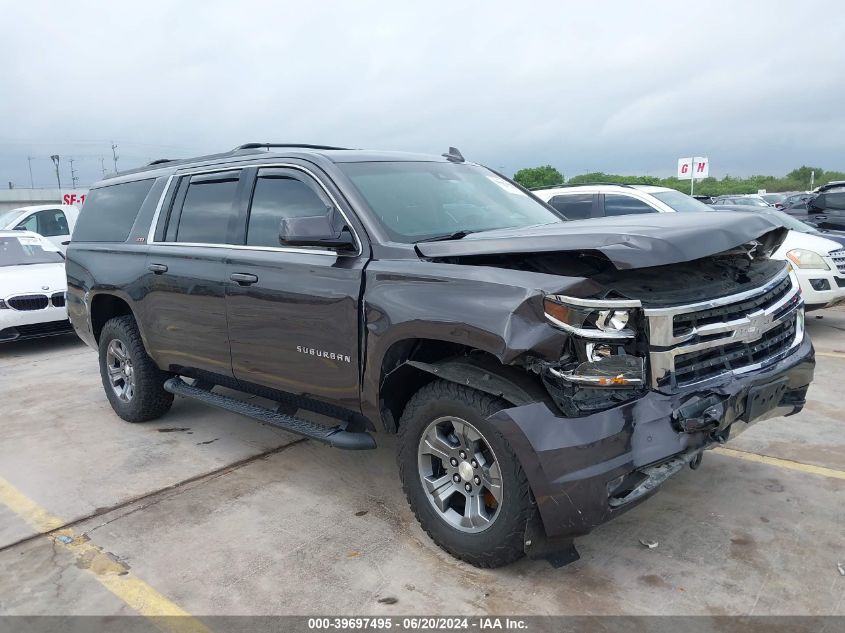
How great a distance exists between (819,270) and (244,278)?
21.9 ft

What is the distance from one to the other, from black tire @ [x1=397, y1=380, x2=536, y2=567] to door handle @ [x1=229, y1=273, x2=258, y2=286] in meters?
1.35

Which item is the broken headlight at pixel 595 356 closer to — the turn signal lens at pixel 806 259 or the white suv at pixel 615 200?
the white suv at pixel 615 200

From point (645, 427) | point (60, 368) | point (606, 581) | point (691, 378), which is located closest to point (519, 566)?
point (606, 581)

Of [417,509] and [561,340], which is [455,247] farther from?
[417,509]

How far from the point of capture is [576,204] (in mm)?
9164

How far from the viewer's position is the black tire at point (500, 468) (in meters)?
2.86

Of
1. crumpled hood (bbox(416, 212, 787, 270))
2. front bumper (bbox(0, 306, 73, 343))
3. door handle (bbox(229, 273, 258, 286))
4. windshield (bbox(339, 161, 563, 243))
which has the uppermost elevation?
windshield (bbox(339, 161, 563, 243))

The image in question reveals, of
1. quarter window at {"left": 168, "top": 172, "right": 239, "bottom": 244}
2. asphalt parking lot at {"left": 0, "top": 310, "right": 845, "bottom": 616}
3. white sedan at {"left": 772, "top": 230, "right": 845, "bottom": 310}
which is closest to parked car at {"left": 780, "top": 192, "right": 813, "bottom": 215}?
white sedan at {"left": 772, "top": 230, "right": 845, "bottom": 310}

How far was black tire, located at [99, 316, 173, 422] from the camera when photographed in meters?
5.29

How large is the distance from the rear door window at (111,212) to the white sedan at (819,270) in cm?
672

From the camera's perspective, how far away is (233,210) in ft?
14.5

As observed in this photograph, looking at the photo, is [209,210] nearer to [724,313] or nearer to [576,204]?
[724,313]

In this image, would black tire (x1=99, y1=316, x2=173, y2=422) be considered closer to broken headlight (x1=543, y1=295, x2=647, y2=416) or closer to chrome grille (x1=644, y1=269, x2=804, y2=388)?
broken headlight (x1=543, y1=295, x2=647, y2=416)

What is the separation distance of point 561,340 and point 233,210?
2.58 m
